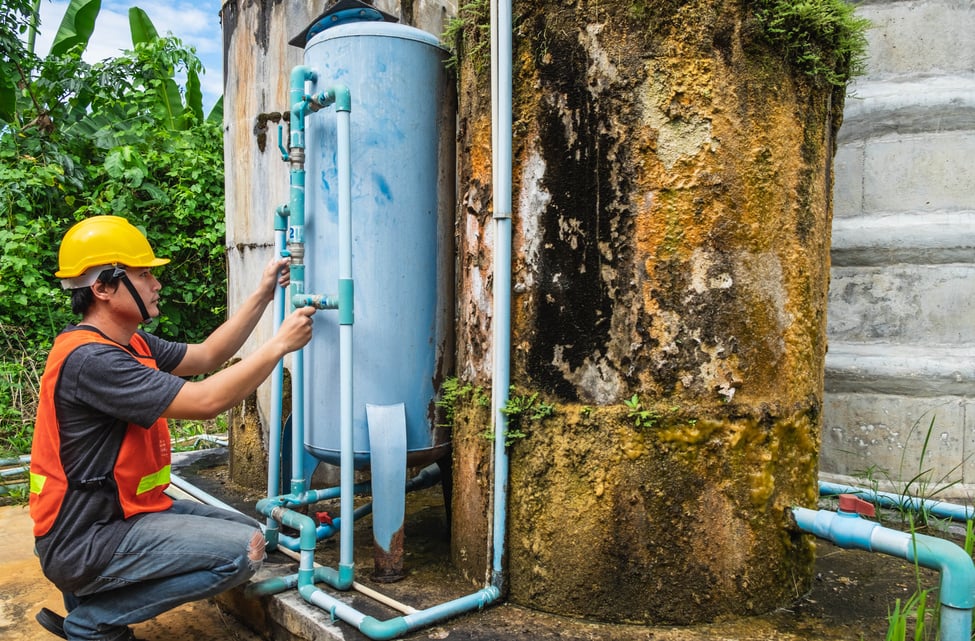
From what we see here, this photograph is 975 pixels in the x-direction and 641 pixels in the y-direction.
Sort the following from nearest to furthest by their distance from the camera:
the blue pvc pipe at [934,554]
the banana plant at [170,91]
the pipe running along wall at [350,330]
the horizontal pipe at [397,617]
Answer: the blue pvc pipe at [934,554] < the horizontal pipe at [397,617] < the pipe running along wall at [350,330] < the banana plant at [170,91]

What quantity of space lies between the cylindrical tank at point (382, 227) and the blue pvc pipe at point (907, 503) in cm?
175

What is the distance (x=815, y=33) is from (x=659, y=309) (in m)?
1.05

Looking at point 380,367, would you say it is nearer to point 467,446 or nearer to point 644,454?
point 467,446

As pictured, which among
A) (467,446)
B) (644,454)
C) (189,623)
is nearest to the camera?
(644,454)

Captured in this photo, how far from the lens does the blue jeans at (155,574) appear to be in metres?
2.42

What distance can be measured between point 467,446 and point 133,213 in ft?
19.7

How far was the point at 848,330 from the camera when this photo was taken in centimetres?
368

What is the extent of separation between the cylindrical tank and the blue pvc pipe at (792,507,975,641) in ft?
4.61

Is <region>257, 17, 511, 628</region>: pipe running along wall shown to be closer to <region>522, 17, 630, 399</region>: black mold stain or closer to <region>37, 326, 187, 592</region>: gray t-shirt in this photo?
<region>522, 17, 630, 399</region>: black mold stain

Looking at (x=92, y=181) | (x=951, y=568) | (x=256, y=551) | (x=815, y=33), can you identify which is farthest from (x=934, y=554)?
(x=92, y=181)

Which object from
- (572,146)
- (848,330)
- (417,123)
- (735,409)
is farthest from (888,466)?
(417,123)

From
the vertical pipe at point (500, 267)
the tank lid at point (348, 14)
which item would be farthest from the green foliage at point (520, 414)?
the tank lid at point (348, 14)

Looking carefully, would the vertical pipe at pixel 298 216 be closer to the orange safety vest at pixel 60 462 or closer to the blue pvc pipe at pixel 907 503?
the orange safety vest at pixel 60 462

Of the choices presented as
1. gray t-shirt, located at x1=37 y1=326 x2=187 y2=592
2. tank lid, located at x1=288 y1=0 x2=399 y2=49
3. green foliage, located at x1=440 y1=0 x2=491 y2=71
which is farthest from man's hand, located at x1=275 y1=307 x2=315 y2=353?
tank lid, located at x1=288 y1=0 x2=399 y2=49
